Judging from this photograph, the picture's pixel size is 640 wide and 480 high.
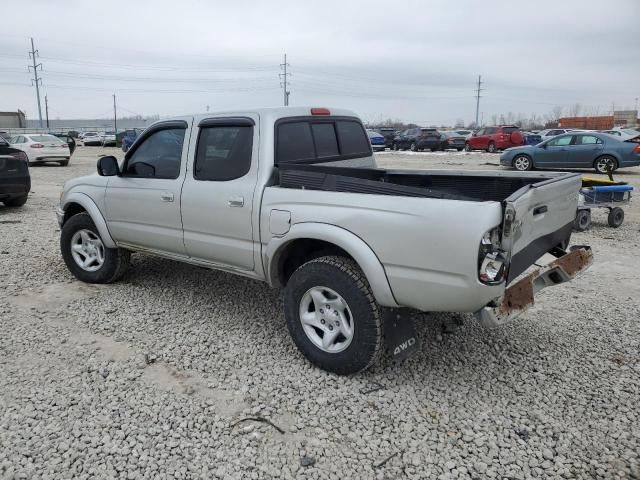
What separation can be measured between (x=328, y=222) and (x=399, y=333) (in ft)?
2.90

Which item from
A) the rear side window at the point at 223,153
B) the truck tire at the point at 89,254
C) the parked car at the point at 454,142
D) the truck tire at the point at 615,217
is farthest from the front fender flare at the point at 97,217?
the parked car at the point at 454,142

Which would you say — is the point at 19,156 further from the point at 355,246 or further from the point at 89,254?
the point at 355,246

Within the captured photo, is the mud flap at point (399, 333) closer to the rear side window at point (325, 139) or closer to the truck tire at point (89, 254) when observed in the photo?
the rear side window at point (325, 139)

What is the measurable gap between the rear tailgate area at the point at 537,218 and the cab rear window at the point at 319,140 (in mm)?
1872

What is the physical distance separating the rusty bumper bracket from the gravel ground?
610 mm

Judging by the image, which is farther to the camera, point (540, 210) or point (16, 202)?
point (16, 202)

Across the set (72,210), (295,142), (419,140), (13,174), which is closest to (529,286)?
(295,142)

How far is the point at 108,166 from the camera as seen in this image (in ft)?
16.8

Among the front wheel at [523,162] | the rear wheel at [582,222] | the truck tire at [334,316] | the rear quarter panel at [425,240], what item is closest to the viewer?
the rear quarter panel at [425,240]

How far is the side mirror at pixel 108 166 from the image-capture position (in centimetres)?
507

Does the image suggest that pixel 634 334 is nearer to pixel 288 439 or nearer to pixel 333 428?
pixel 333 428

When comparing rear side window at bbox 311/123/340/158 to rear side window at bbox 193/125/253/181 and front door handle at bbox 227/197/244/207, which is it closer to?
rear side window at bbox 193/125/253/181

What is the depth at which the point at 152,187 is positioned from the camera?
191 inches

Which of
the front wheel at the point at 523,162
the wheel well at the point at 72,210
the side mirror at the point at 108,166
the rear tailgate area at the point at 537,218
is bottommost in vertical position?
the front wheel at the point at 523,162
